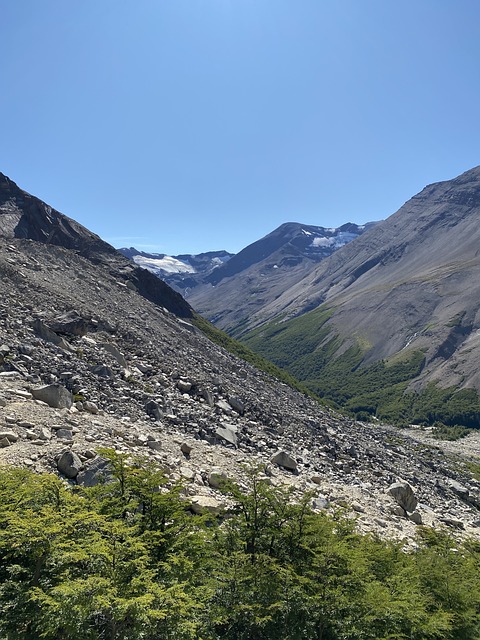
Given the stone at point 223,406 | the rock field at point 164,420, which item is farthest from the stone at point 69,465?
the stone at point 223,406

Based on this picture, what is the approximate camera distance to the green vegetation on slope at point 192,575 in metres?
8.78

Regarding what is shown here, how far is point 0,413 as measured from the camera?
61.3 feet

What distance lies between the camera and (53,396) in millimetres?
21891

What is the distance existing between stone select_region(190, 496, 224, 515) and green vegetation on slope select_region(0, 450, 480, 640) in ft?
2.32

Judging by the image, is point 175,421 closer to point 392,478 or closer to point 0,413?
point 0,413

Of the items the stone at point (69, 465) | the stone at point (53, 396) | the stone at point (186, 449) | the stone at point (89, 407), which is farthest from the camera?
the stone at point (89, 407)

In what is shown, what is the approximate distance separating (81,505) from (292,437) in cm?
2358

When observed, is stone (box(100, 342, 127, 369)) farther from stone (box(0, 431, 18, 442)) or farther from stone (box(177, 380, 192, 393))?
stone (box(0, 431, 18, 442))

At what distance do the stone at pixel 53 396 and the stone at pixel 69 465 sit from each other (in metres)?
6.18

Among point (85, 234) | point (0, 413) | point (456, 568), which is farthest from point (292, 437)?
point (85, 234)

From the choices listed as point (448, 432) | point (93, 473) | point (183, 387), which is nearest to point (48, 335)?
point (183, 387)

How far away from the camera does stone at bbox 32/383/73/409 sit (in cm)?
2175

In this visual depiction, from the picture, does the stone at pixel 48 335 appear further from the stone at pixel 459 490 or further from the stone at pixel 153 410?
the stone at pixel 459 490

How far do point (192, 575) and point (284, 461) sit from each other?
15.5 metres
